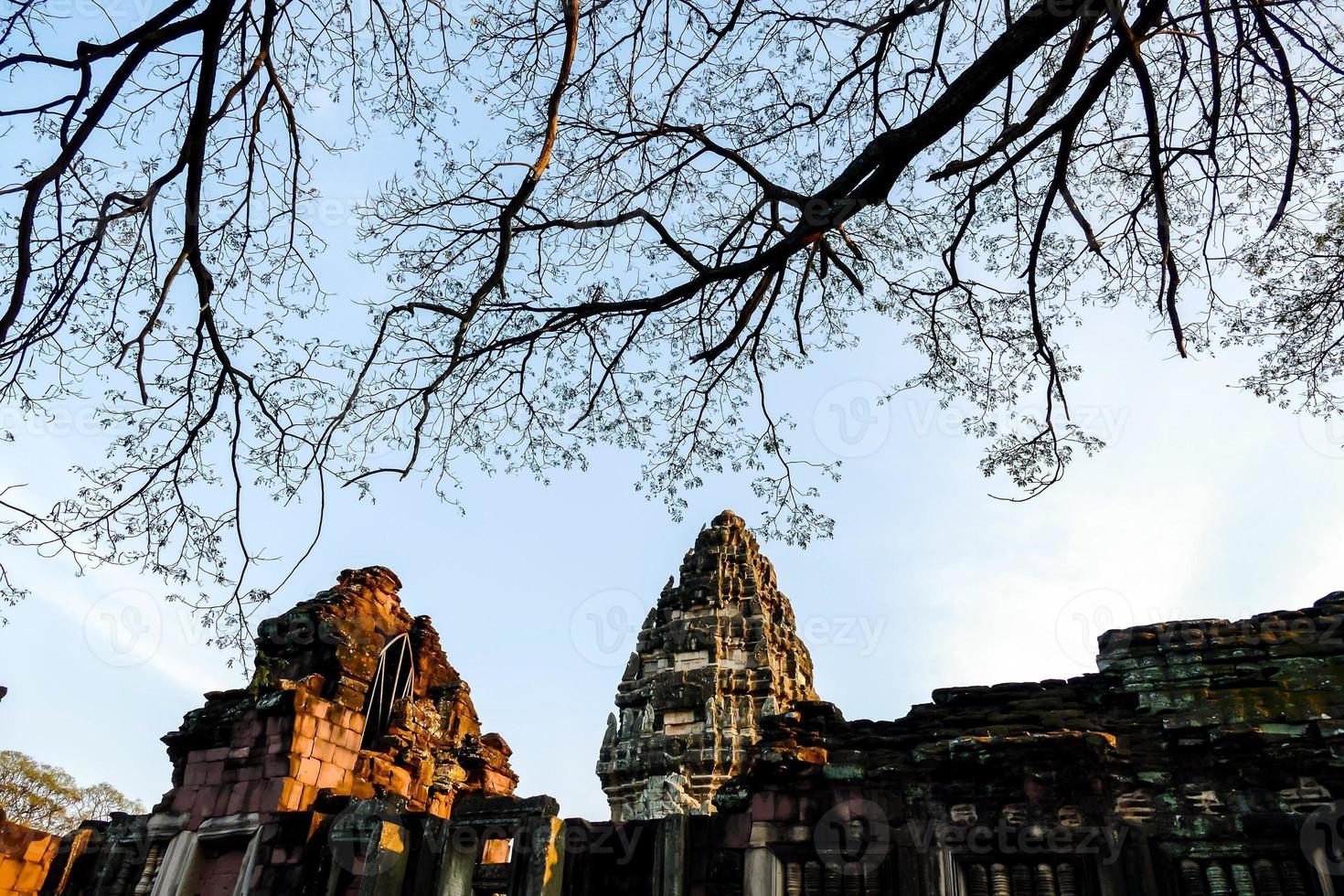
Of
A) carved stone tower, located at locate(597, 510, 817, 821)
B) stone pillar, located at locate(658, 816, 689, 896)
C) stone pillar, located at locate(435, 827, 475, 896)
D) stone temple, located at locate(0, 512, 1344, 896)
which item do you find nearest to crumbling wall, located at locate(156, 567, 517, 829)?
stone temple, located at locate(0, 512, 1344, 896)

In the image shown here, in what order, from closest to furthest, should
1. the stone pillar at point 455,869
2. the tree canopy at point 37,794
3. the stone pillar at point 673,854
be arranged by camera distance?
the stone pillar at point 673,854 < the stone pillar at point 455,869 < the tree canopy at point 37,794

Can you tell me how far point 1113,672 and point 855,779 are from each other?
11.8 feet

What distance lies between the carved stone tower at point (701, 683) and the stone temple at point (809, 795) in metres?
5.42

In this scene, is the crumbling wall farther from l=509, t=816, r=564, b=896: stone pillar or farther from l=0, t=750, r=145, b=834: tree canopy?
l=0, t=750, r=145, b=834: tree canopy

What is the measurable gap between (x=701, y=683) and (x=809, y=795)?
1155 centimetres

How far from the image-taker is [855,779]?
28.2ft

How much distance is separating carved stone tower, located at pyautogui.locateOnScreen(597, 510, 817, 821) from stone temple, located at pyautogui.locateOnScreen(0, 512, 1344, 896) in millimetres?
5424

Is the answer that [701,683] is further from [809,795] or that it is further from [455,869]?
[809,795]

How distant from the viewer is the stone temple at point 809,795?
7613 mm

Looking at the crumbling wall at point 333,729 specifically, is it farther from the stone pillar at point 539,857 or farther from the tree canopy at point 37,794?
the tree canopy at point 37,794

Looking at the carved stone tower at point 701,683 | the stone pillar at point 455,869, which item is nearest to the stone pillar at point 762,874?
the stone pillar at point 455,869

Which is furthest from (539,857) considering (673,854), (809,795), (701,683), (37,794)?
(37,794)

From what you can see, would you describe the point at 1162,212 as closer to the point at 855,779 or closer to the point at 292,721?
the point at 855,779

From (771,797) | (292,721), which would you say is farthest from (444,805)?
(771,797)
